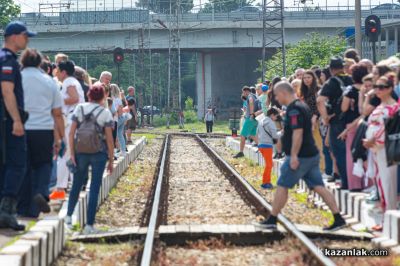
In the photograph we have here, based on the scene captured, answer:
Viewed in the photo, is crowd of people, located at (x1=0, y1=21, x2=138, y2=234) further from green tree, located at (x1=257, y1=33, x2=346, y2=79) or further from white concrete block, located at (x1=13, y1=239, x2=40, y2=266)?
green tree, located at (x1=257, y1=33, x2=346, y2=79)

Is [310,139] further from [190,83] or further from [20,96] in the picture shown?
[190,83]

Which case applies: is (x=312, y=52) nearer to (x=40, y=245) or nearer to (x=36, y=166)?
(x=36, y=166)

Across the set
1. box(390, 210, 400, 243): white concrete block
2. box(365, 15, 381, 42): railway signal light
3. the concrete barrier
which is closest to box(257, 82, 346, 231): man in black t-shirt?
box(390, 210, 400, 243): white concrete block

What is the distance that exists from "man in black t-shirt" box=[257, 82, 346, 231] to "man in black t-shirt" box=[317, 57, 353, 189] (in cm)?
206

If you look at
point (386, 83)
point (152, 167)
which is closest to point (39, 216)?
point (386, 83)

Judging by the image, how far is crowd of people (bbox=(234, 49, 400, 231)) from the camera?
10602 mm

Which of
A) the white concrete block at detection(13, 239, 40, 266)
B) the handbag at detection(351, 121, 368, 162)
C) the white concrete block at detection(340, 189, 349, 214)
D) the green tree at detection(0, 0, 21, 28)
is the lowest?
the white concrete block at detection(340, 189, 349, 214)

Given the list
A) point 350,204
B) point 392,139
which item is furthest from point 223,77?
point 392,139

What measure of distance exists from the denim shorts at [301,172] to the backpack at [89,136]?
2.18m

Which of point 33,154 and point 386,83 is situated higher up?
point 386,83

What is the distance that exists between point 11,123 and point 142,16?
68741mm

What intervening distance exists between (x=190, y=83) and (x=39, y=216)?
403 feet

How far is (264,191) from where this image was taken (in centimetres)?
1599

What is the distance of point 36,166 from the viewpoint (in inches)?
404
